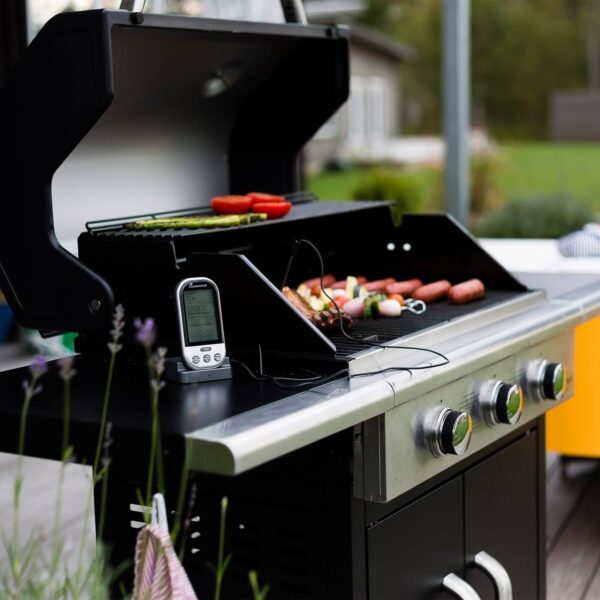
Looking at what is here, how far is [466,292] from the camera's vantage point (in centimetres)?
224

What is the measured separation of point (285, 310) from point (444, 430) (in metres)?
0.33

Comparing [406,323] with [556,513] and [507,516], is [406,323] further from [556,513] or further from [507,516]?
[556,513]

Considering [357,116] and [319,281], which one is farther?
[357,116]

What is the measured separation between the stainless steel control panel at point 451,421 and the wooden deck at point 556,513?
103 centimetres

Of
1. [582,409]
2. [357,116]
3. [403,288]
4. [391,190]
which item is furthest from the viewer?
[357,116]

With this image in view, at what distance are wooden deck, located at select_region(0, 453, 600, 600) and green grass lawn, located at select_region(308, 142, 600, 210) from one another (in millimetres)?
15541

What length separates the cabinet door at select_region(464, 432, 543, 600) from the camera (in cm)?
211

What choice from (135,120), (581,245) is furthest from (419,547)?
(581,245)

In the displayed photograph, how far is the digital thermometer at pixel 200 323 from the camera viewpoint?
5.62 feet

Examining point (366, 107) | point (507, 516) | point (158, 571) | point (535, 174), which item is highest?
point (366, 107)

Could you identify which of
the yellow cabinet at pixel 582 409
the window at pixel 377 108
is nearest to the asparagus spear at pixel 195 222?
the yellow cabinet at pixel 582 409

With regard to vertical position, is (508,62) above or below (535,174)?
above

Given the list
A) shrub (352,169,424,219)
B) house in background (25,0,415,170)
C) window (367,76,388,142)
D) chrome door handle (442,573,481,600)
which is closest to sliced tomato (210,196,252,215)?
chrome door handle (442,573,481,600)

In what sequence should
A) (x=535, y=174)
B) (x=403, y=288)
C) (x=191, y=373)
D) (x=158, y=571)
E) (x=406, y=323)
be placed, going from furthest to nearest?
Result: (x=535, y=174), (x=403, y=288), (x=406, y=323), (x=191, y=373), (x=158, y=571)
